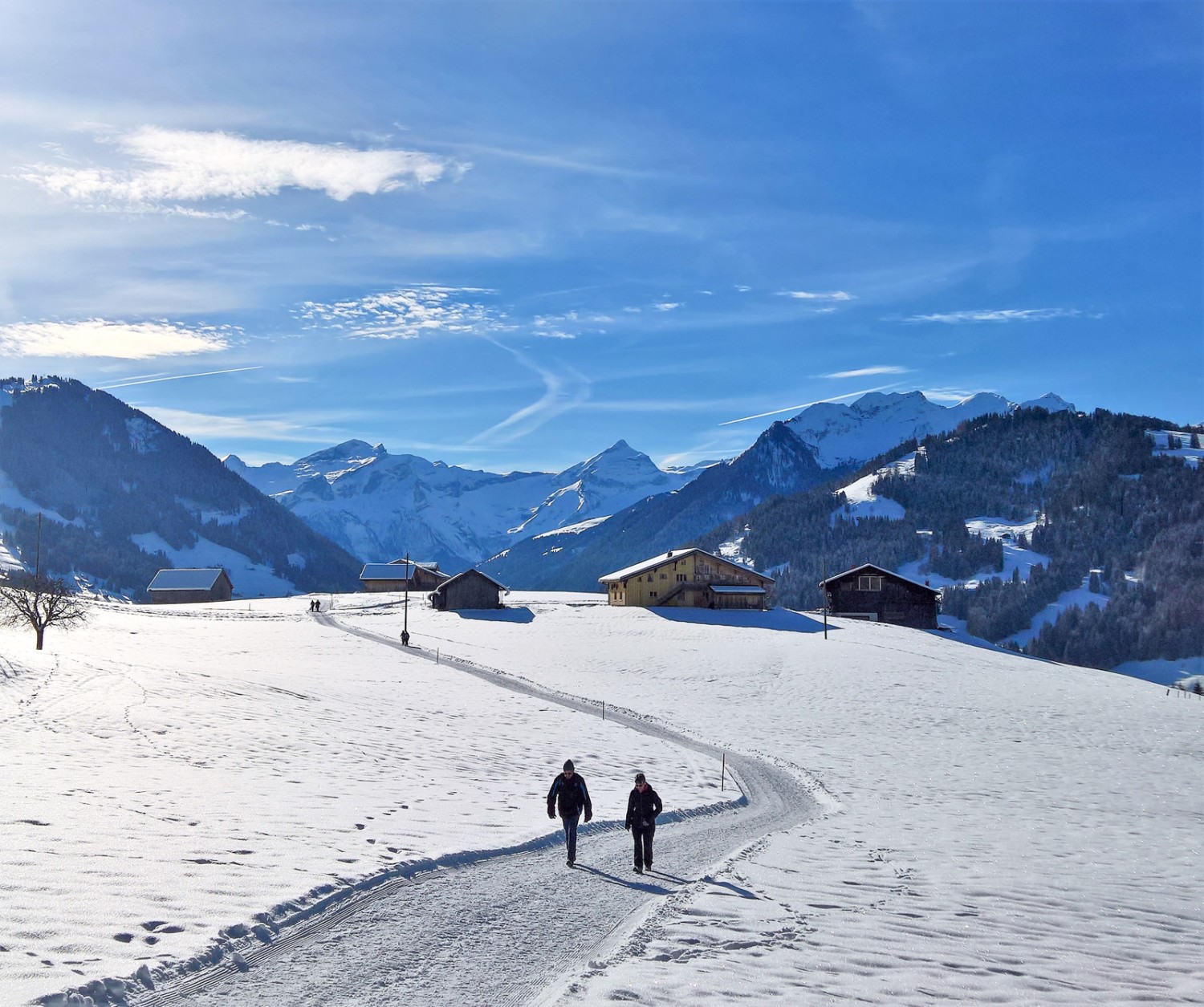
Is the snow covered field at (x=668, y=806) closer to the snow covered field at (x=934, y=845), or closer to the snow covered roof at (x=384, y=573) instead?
the snow covered field at (x=934, y=845)

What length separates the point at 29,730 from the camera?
23.3 metres

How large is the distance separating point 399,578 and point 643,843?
4945 inches

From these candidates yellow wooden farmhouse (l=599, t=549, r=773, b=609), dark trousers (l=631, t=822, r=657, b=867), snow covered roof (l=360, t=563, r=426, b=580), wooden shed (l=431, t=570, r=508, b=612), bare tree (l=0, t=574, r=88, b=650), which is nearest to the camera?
dark trousers (l=631, t=822, r=657, b=867)

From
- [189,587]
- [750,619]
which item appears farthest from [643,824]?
[189,587]

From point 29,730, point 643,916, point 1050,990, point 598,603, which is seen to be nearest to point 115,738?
point 29,730

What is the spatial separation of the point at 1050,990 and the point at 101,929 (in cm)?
1185

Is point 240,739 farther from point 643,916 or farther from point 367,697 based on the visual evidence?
point 643,916

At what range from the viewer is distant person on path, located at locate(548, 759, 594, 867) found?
55.0 ft

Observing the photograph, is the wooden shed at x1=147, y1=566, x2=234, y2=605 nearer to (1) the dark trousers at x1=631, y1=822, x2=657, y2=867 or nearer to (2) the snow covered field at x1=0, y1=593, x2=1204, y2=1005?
(2) the snow covered field at x1=0, y1=593, x2=1204, y2=1005

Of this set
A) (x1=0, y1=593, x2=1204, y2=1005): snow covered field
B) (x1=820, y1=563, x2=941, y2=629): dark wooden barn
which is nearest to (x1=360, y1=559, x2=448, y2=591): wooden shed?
(x1=820, y1=563, x2=941, y2=629): dark wooden barn

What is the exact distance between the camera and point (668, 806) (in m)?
23.1

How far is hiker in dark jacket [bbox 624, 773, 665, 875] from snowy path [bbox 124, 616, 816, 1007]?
33 cm

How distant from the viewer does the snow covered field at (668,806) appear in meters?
11.2

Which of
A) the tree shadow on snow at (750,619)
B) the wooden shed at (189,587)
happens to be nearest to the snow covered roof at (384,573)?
the wooden shed at (189,587)
